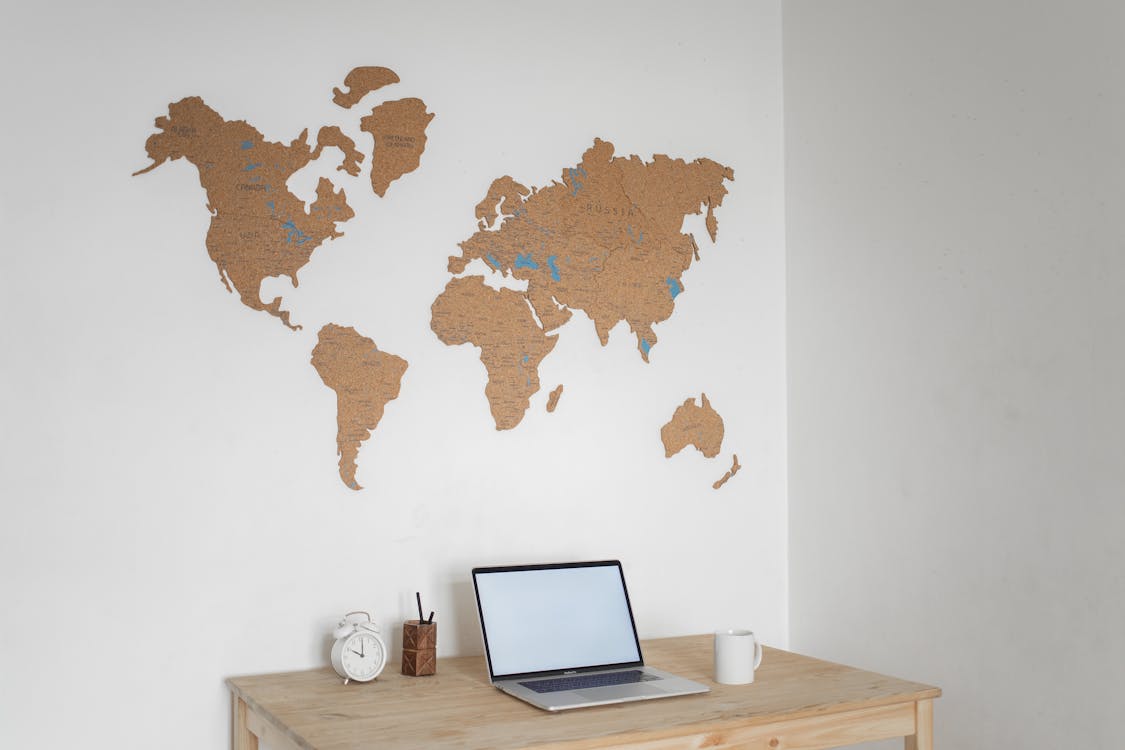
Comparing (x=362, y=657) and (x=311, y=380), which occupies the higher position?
(x=311, y=380)

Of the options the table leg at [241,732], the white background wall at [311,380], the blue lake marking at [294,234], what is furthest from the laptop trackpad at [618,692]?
the blue lake marking at [294,234]

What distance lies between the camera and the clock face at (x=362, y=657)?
1908 mm

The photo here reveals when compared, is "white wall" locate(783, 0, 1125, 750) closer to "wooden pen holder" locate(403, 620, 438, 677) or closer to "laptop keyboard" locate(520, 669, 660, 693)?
"laptop keyboard" locate(520, 669, 660, 693)

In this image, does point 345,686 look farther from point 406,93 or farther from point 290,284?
point 406,93

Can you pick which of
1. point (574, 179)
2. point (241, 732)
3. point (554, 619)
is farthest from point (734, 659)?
point (574, 179)

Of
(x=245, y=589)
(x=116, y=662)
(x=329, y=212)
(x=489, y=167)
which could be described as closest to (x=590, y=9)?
(x=489, y=167)

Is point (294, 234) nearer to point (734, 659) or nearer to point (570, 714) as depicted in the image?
point (570, 714)

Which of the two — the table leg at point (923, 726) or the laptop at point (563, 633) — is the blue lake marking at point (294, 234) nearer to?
the laptop at point (563, 633)

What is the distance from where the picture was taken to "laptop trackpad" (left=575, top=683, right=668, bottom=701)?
5.91 ft

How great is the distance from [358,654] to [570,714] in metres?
0.44

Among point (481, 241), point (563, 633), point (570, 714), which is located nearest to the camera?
point (570, 714)

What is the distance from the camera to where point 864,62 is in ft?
7.84

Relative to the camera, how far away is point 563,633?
2.05m

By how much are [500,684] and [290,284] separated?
898mm
